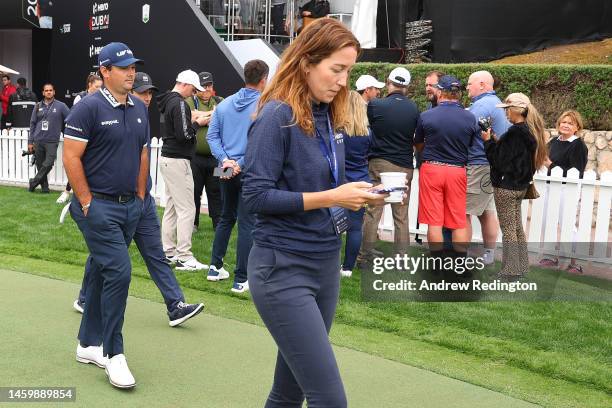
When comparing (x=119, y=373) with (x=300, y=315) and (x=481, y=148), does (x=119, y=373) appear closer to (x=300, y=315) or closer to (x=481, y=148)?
(x=300, y=315)

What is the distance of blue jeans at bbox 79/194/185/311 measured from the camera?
574cm

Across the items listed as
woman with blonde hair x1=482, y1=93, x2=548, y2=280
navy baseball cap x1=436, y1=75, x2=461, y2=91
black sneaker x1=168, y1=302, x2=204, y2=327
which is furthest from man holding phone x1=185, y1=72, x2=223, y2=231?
black sneaker x1=168, y1=302, x2=204, y2=327

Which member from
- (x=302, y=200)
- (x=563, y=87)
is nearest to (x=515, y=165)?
(x=302, y=200)

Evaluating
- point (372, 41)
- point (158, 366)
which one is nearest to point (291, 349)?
point (158, 366)

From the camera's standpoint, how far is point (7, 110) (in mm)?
22312

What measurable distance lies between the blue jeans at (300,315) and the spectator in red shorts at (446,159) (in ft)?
16.5

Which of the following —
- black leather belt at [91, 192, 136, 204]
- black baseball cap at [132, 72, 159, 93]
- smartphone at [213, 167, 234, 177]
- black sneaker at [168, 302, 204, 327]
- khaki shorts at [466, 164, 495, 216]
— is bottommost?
black sneaker at [168, 302, 204, 327]

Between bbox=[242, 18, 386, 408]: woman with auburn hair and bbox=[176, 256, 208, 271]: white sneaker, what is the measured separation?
17.4ft

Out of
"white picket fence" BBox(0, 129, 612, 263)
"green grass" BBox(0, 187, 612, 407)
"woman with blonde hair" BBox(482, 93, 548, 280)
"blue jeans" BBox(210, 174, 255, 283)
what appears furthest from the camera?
"white picket fence" BBox(0, 129, 612, 263)

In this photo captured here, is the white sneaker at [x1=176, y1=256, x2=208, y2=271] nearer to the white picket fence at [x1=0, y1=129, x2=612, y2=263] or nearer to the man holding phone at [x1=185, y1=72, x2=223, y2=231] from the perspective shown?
the man holding phone at [x1=185, y1=72, x2=223, y2=231]

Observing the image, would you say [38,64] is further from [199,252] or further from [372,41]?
[199,252]

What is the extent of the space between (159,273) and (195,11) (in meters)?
11.2

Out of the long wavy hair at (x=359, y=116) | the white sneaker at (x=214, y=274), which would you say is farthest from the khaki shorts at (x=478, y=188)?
the white sneaker at (x=214, y=274)

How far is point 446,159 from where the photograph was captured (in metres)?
8.20
